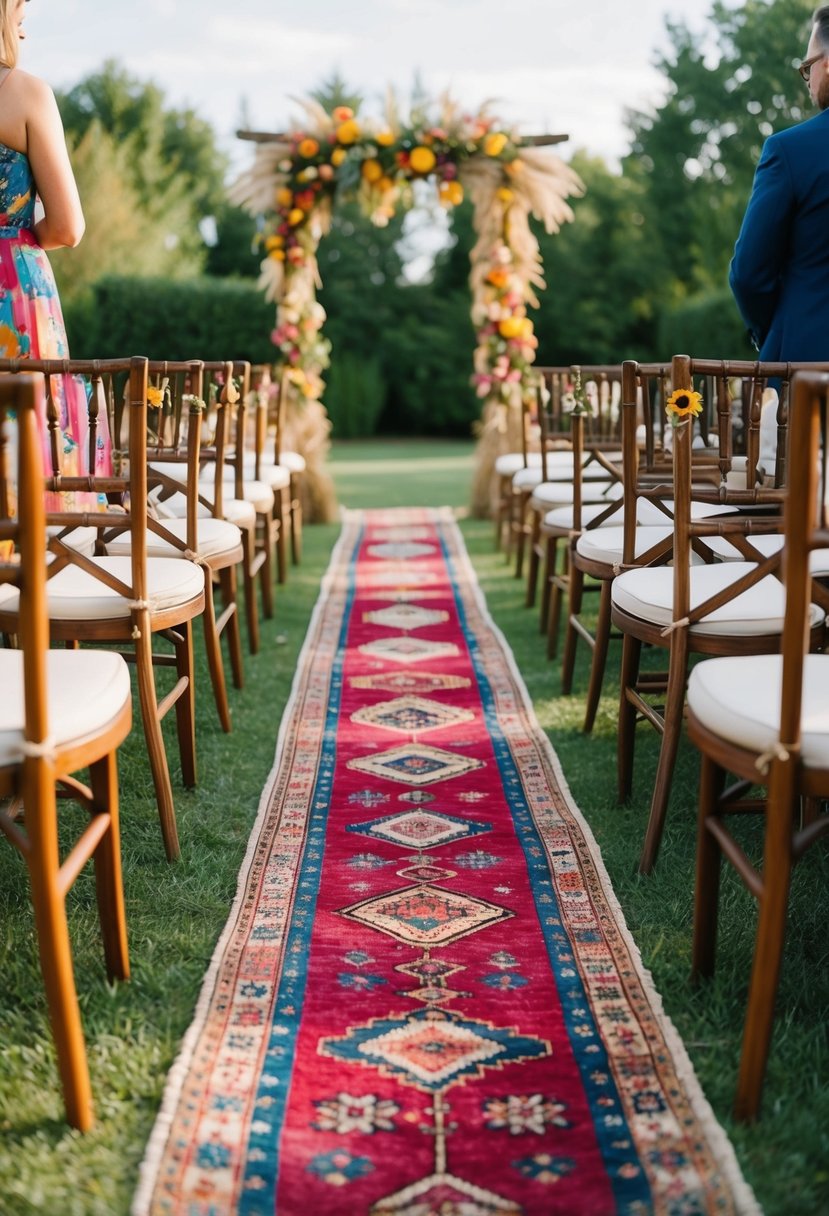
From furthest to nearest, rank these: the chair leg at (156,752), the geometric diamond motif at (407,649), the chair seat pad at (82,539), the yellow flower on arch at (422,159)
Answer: the yellow flower on arch at (422,159) → the geometric diamond motif at (407,649) → the chair seat pad at (82,539) → the chair leg at (156,752)

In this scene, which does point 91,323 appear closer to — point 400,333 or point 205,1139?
point 400,333

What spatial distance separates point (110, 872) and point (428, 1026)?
2.12 ft

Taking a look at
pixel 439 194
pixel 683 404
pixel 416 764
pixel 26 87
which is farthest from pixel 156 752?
pixel 439 194

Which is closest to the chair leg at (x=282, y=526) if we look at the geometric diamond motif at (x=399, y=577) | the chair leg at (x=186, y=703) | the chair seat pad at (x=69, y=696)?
the geometric diamond motif at (x=399, y=577)

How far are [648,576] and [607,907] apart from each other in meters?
0.83

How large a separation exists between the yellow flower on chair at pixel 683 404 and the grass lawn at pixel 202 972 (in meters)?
1.07

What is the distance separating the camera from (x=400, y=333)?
22844mm

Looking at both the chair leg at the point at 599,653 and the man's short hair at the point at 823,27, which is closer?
the man's short hair at the point at 823,27

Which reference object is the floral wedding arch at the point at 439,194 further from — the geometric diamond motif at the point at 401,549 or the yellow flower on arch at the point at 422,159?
the geometric diamond motif at the point at 401,549

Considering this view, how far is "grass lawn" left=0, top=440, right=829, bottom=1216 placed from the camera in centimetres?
167

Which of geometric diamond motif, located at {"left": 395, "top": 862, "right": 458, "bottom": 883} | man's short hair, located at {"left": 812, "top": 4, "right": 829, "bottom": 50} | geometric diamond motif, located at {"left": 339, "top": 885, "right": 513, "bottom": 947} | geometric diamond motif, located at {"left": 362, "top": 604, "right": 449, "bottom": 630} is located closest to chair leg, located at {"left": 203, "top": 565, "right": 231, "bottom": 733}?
geometric diamond motif, located at {"left": 395, "top": 862, "right": 458, "bottom": 883}

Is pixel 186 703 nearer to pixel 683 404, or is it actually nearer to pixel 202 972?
pixel 202 972

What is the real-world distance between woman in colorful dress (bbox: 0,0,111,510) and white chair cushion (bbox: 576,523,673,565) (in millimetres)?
1476

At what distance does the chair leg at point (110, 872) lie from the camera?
6.56 ft
